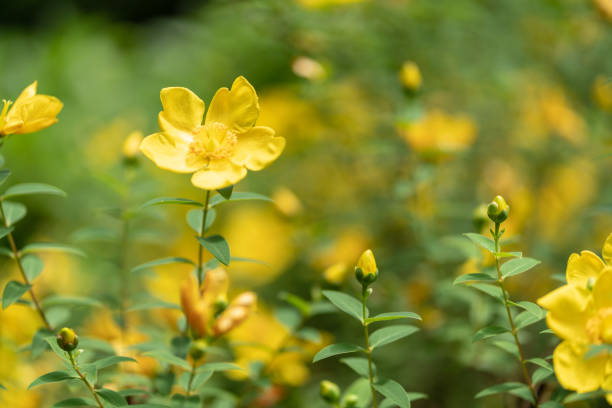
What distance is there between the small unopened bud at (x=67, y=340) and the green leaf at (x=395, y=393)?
0.90 ft

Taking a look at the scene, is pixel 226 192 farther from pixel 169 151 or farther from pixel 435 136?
pixel 435 136

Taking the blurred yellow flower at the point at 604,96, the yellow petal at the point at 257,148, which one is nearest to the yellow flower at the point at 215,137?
the yellow petal at the point at 257,148

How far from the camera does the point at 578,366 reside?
464 mm

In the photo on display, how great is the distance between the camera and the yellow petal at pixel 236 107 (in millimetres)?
597

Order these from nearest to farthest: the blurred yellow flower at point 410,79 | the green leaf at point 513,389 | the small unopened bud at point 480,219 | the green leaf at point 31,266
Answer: the green leaf at point 513,389
the green leaf at point 31,266
the small unopened bud at point 480,219
the blurred yellow flower at point 410,79

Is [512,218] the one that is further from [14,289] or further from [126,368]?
[14,289]

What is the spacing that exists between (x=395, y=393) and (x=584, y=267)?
20cm

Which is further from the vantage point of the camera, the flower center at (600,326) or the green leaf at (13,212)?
the green leaf at (13,212)

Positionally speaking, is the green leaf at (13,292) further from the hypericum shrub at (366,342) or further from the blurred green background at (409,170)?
the hypericum shrub at (366,342)

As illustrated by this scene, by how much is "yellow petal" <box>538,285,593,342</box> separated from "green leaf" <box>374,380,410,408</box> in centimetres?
14

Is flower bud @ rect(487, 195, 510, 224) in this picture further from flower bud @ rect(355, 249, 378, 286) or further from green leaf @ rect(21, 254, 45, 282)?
green leaf @ rect(21, 254, 45, 282)

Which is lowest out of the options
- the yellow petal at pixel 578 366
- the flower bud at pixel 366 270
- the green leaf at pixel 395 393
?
the green leaf at pixel 395 393

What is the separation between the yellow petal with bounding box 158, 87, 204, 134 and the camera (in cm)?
61

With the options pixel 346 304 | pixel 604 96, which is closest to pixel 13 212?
pixel 346 304
